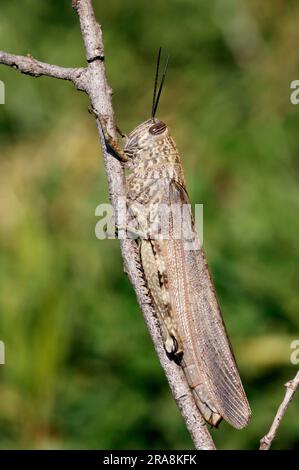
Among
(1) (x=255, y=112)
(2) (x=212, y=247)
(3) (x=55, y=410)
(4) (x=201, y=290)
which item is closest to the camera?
(4) (x=201, y=290)


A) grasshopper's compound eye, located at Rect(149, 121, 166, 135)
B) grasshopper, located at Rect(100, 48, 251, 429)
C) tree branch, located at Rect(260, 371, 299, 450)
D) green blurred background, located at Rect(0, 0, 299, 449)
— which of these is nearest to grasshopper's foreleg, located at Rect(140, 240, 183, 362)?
grasshopper, located at Rect(100, 48, 251, 429)

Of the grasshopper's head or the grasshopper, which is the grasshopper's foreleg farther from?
the grasshopper's head

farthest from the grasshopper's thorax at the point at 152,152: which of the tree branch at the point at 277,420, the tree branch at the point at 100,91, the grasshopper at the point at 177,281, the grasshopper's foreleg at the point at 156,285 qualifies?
the tree branch at the point at 277,420

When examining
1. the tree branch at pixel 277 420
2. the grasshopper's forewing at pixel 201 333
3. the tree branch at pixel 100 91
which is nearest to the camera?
the tree branch at pixel 277 420

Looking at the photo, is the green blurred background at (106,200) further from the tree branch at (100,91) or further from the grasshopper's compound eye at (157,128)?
the tree branch at (100,91)

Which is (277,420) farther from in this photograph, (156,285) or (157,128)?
(157,128)
